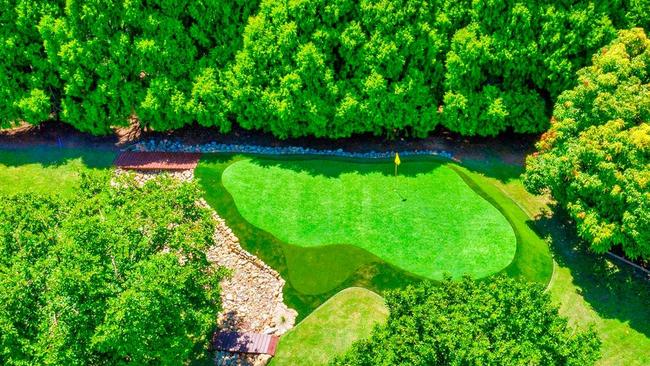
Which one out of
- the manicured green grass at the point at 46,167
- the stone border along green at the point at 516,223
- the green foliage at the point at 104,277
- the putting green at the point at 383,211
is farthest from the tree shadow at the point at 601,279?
the manicured green grass at the point at 46,167

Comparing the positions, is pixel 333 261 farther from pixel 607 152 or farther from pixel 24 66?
pixel 24 66

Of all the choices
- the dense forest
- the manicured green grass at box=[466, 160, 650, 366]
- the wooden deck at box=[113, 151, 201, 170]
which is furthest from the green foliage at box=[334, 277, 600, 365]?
the wooden deck at box=[113, 151, 201, 170]

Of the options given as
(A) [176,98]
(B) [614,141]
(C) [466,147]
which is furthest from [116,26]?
(B) [614,141]

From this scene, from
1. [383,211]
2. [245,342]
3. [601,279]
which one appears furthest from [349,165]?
[601,279]

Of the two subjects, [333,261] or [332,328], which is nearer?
[332,328]

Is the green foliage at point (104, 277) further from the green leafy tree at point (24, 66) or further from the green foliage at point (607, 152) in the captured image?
the green foliage at point (607, 152)

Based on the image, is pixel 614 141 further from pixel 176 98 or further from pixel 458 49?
pixel 176 98
